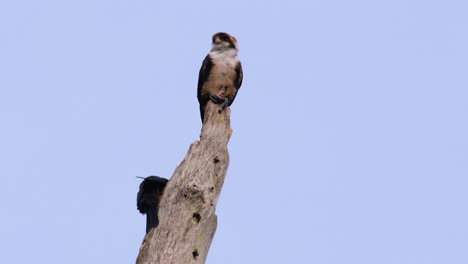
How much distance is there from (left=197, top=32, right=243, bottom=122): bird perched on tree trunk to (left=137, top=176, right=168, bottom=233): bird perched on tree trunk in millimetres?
3242

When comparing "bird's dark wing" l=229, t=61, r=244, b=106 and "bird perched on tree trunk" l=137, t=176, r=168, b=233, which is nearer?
"bird perched on tree trunk" l=137, t=176, r=168, b=233

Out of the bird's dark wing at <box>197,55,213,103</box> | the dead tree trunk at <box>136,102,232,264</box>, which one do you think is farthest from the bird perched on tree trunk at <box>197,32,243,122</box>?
the dead tree trunk at <box>136,102,232,264</box>

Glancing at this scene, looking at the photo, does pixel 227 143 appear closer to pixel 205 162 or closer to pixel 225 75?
pixel 205 162

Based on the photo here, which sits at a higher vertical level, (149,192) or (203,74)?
(203,74)

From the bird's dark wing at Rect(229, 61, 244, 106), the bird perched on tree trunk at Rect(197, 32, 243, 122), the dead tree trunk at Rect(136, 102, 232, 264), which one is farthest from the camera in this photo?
the bird's dark wing at Rect(229, 61, 244, 106)

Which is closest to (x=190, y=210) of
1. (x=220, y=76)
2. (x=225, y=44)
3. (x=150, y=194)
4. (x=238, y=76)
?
(x=150, y=194)

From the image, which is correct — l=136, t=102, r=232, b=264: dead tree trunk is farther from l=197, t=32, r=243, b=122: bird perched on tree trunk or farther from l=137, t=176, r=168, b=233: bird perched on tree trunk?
l=197, t=32, r=243, b=122: bird perched on tree trunk

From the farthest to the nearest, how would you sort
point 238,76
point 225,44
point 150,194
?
1. point 225,44
2. point 238,76
3. point 150,194

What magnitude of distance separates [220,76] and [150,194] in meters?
3.62

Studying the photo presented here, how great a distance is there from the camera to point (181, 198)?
6.48 metres

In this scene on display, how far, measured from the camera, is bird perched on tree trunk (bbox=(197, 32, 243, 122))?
10.2m

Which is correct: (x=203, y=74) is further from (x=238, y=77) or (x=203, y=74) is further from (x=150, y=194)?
(x=150, y=194)

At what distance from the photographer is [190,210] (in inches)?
Result: 253

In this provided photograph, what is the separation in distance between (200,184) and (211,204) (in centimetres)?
19
